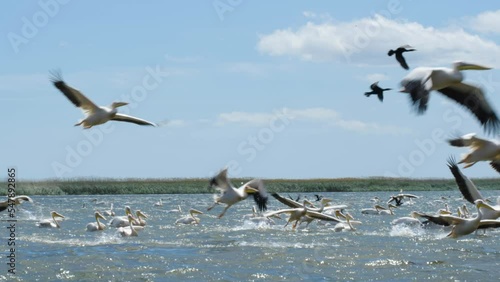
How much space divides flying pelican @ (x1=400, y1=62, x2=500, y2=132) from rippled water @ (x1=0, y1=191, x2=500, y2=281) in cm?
734

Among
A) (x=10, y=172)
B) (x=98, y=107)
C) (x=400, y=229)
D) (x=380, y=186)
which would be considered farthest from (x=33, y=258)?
(x=380, y=186)

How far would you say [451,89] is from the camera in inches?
315

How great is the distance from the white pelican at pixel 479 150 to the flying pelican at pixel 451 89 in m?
0.23

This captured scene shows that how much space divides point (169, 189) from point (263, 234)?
145ft

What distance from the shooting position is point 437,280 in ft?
48.1

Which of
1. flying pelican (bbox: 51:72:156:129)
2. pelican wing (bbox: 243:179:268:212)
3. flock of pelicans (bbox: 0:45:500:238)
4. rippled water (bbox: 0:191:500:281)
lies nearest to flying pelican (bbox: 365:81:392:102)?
flock of pelicans (bbox: 0:45:500:238)

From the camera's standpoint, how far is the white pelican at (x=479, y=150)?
25.9 ft

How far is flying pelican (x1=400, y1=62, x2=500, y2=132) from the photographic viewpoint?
253 inches

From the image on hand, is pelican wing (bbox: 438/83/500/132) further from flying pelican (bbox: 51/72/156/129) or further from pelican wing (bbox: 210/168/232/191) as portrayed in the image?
pelican wing (bbox: 210/168/232/191)

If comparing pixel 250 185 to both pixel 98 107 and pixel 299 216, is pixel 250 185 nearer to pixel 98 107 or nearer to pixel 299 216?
pixel 98 107

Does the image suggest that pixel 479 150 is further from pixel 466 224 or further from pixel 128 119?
pixel 128 119

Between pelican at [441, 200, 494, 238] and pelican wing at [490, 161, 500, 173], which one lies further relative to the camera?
pelican at [441, 200, 494, 238]

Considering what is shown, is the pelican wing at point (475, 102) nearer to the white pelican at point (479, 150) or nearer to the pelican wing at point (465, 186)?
the white pelican at point (479, 150)

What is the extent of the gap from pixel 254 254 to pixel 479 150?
35.4ft
